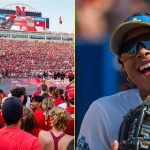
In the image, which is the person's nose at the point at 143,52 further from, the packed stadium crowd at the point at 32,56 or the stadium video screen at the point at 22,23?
the stadium video screen at the point at 22,23

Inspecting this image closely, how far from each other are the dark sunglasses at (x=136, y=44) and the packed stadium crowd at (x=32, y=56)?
90.6 ft

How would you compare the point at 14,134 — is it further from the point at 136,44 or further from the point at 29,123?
the point at 136,44

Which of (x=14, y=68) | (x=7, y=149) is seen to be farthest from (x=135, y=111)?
(x=14, y=68)

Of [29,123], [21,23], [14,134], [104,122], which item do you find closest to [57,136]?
[29,123]

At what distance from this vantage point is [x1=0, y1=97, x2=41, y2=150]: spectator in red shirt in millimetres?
2292

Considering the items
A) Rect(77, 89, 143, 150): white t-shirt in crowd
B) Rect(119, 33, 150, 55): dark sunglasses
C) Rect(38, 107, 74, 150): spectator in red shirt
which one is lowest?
Rect(38, 107, 74, 150): spectator in red shirt

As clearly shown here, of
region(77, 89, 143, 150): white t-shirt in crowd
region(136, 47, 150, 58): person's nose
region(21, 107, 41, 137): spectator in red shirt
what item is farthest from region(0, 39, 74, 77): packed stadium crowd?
region(136, 47, 150, 58): person's nose

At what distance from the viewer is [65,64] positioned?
111ft

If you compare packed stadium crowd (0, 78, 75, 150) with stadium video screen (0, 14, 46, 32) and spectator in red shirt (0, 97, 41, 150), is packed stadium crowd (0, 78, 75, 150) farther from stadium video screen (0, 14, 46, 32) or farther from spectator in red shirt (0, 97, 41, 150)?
stadium video screen (0, 14, 46, 32)

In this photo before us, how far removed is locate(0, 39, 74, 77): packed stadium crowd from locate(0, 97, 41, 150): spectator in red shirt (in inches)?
1027

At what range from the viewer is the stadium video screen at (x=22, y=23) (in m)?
45.2

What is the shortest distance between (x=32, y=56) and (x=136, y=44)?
3506 centimetres

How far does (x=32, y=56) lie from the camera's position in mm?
35656

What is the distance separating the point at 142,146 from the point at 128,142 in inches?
1.3
